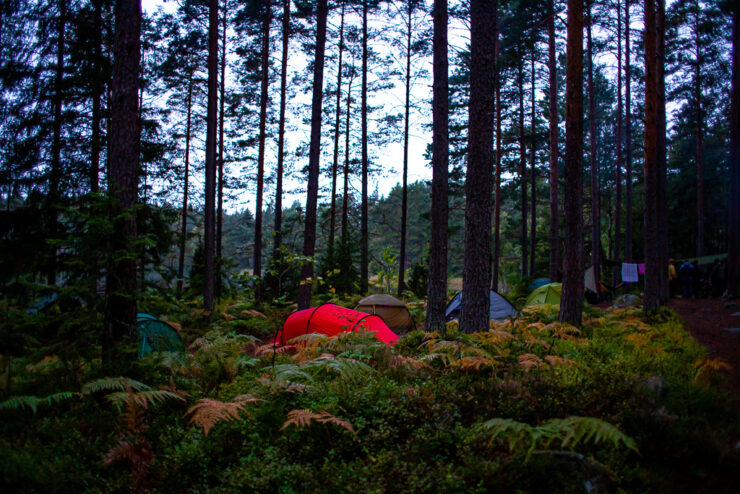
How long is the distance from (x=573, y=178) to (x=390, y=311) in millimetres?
6070

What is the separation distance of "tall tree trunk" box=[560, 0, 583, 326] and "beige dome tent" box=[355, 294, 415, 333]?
14.6 feet

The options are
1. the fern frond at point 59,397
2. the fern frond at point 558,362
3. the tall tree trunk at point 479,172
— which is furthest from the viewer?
the tall tree trunk at point 479,172

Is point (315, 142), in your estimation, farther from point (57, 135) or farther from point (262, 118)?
point (262, 118)

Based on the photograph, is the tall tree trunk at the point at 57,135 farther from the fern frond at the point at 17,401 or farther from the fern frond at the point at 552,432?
the fern frond at the point at 552,432

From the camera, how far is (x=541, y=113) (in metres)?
24.3

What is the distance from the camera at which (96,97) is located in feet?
35.6

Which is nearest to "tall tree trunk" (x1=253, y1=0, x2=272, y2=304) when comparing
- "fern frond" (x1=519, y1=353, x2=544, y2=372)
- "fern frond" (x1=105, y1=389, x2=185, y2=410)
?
"fern frond" (x1=105, y1=389, x2=185, y2=410)

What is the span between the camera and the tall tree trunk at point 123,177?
17.3 ft

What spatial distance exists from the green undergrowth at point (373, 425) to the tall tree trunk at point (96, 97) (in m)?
6.97

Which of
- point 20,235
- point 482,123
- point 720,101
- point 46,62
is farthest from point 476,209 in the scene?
point 720,101

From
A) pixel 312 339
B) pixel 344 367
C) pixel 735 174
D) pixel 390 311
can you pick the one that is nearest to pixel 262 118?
pixel 390 311

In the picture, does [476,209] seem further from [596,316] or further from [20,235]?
[20,235]

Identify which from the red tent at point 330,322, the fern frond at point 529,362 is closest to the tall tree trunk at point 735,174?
the red tent at point 330,322

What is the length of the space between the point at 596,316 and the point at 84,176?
1380 centimetres
